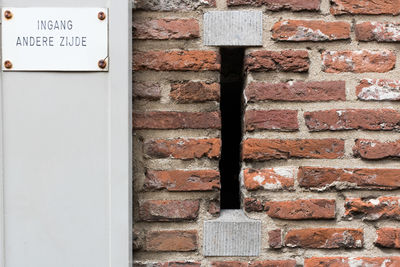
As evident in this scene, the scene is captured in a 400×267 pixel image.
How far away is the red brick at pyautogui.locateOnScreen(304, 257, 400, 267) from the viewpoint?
1.29 meters

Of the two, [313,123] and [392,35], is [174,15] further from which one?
[392,35]

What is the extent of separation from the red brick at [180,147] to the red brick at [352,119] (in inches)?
12.5

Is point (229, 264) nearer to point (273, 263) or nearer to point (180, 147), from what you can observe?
point (273, 263)

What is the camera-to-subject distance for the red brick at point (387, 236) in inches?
50.8

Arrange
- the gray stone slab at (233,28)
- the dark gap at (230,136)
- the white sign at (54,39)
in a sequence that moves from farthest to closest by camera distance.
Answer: the dark gap at (230,136), the gray stone slab at (233,28), the white sign at (54,39)

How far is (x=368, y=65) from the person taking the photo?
1283 mm

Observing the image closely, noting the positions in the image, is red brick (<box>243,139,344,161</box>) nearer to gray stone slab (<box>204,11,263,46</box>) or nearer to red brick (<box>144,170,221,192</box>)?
red brick (<box>144,170,221,192</box>)

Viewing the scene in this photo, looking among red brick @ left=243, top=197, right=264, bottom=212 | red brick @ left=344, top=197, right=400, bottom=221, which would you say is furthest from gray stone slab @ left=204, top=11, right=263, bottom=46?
red brick @ left=344, top=197, right=400, bottom=221

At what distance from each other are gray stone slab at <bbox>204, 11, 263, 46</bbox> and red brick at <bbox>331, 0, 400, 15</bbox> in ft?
0.82

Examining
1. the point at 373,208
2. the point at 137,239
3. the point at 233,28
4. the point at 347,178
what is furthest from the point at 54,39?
the point at 373,208

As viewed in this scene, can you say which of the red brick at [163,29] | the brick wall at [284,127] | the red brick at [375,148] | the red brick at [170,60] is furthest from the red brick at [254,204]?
the red brick at [163,29]

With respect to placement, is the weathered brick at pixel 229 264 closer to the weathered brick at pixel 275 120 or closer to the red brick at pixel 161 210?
the red brick at pixel 161 210

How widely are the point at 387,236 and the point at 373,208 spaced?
0.33ft

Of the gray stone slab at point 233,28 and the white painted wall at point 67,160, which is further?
the gray stone slab at point 233,28
